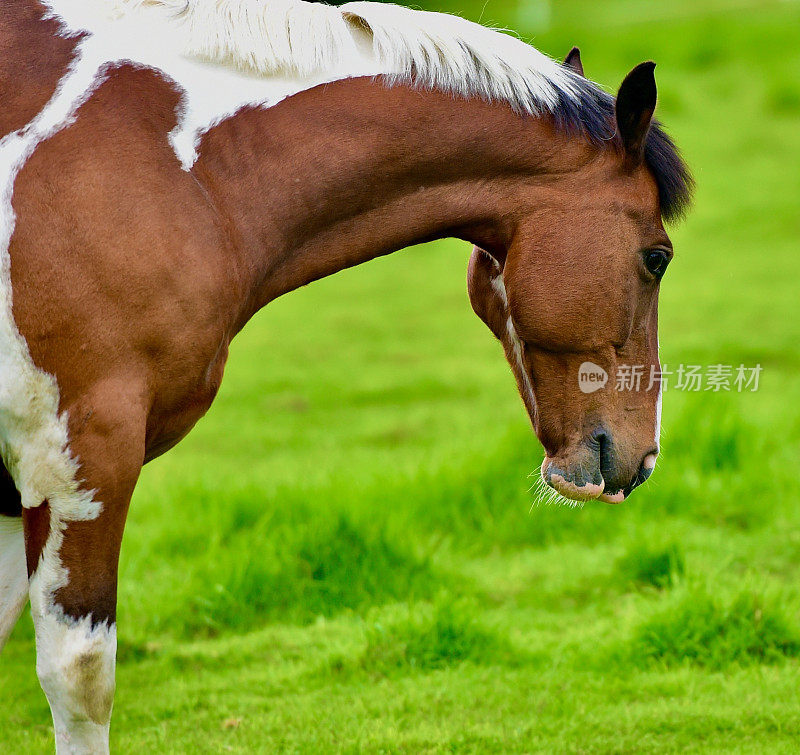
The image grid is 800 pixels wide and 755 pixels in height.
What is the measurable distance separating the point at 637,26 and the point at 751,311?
7671 millimetres

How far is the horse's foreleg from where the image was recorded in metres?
2.22

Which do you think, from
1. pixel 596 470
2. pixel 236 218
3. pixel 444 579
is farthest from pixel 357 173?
pixel 444 579

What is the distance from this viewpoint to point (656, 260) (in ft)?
8.73

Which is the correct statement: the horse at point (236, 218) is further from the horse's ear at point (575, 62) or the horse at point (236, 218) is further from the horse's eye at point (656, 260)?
the horse's ear at point (575, 62)

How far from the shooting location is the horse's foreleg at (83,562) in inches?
87.5

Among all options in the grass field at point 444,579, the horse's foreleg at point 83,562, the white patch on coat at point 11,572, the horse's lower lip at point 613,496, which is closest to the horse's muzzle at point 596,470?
the horse's lower lip at point 613,496

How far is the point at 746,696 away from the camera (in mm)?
3500

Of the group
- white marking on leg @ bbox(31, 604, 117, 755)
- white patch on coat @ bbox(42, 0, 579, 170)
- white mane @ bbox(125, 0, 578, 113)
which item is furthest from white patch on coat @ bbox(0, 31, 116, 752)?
white mane @ bbox(125, 0, 578, 113)

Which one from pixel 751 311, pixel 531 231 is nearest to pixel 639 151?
pixel 531 231

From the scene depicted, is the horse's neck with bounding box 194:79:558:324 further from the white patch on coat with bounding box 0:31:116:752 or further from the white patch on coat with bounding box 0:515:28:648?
the white patch on coat with bounding box 0:515:28:648

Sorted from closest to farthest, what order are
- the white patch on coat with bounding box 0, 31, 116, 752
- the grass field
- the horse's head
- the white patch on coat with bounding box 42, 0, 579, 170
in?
1. the white patch on coat with bounding box 0, 31, 116, 752
2. the white patch on coat with bounding box 42, 0, 579, 170
3. the horse's head
4. the grass field

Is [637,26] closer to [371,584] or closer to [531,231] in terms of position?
[371,584]

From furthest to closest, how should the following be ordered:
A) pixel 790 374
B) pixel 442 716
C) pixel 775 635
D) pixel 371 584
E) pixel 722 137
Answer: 1. pixel 722 137
2. pixel 790 374
3. pixel 371 584
4. pixel 775 635
5. pixel 442 716

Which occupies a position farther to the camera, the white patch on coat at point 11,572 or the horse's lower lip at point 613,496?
the horse's lower lip at point 613,496
